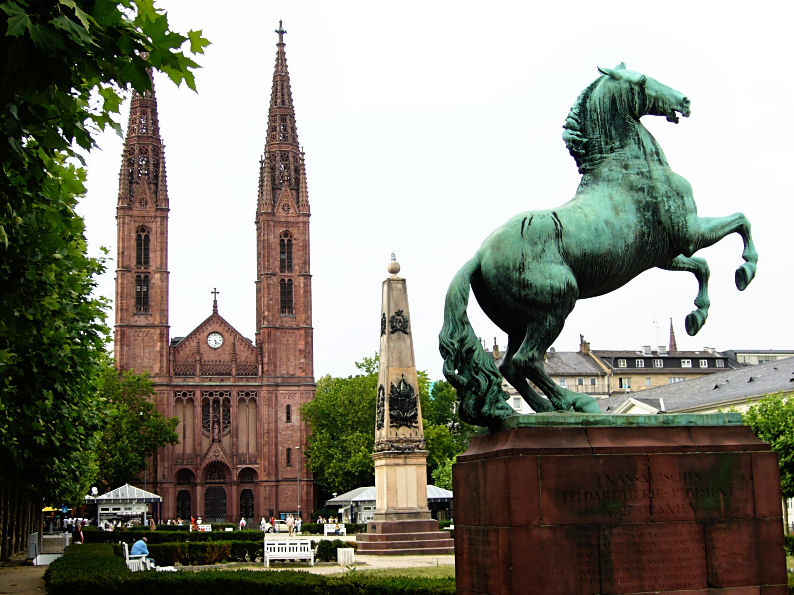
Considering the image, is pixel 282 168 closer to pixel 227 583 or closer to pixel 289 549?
pixel 289 549

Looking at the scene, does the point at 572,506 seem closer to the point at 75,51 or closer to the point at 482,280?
→ the point at 482,280

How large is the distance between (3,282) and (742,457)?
290 inches

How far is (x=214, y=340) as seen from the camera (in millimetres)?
88625

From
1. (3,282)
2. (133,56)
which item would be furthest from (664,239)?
(3,282)

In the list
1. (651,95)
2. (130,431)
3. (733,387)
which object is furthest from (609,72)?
(130,431)

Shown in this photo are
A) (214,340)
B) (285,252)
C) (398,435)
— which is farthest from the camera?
(214,340)

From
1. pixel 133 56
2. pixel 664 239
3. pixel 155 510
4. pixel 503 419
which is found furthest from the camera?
pixel 155 510

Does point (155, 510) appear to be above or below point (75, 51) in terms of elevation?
below

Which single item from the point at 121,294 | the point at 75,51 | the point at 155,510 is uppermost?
the point at 121,294

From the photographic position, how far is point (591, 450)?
6.93m

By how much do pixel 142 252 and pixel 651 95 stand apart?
8112 cm

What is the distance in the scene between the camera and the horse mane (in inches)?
318

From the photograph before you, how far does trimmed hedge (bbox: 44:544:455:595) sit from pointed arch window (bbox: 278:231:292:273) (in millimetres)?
70141

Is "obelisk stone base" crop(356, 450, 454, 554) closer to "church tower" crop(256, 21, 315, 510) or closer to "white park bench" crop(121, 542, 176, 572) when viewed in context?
"white park bench" crop(121, 542, 176, 572)
